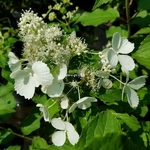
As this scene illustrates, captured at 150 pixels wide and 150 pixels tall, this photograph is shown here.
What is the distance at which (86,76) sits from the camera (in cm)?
109

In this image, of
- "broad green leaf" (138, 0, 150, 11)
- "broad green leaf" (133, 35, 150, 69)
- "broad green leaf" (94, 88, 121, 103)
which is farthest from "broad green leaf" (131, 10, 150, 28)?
"broad green leaf" (94, 88, 121, 103)

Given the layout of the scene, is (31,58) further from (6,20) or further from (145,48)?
(6,20)

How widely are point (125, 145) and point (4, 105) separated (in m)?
0.92

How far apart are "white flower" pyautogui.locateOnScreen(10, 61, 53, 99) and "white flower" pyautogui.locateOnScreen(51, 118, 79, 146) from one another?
0.12 metres

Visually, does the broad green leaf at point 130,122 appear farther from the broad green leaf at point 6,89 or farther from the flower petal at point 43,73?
the broad green leaf at point 6,89

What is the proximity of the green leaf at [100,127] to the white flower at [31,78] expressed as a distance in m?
0.17

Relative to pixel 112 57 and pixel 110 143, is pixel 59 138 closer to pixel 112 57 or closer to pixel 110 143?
pixel 112 57

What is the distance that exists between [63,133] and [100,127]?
176 mm

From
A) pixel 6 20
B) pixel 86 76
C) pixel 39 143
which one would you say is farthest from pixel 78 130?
pixel 6 20

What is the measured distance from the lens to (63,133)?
1.11m

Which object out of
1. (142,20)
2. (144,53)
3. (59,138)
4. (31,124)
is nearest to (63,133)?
(59,138)

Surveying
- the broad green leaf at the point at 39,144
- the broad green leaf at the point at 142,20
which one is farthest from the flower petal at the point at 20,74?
the broad green leaf at the point at 142,20

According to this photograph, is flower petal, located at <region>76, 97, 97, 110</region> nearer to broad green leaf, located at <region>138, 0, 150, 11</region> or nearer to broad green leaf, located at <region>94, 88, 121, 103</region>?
broad green leaf, located at <region>94, 88, 121, 103</region>

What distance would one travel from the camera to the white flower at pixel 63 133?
1076 mm
